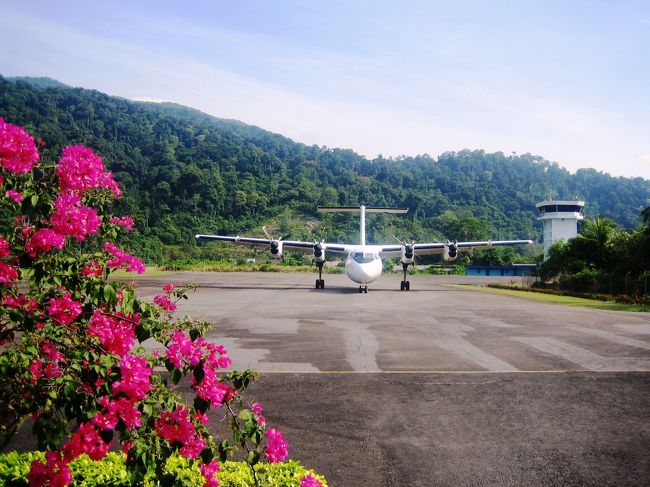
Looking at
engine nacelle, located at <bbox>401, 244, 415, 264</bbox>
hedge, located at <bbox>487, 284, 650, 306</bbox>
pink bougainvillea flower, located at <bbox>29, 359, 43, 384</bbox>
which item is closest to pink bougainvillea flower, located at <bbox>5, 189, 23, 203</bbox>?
pink bougainvillea flower, located at <bbox>29, 359, 43, 384</bbox>

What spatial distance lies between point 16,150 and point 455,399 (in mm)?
7430

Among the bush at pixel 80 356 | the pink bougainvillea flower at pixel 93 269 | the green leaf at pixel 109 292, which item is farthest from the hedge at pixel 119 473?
the green leaf at pixel 109 292

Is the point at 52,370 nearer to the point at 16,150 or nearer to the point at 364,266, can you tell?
the point at 16,150

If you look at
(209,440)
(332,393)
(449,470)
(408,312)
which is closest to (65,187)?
(209,440)

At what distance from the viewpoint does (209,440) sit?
146 inches

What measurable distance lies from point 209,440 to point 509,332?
1435 cm

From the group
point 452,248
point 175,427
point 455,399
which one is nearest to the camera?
point 175,427

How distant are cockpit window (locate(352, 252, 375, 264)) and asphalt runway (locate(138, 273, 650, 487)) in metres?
14.3

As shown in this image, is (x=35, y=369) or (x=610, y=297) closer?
(x=35, y=369)

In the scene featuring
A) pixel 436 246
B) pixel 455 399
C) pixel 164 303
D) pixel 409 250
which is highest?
pixel 436 246

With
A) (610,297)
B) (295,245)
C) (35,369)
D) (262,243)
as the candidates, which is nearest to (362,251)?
(295,245)

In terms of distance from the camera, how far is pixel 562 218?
8356 centimetres

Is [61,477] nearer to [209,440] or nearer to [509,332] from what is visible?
[209,440]

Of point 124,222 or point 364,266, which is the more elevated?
point 124,222
